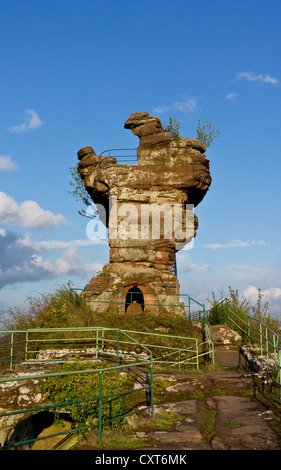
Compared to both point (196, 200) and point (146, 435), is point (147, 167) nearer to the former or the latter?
point (196, 200)

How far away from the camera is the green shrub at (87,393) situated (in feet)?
25.6

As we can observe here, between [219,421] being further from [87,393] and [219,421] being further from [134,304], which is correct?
[134,304]

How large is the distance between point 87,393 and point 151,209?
12.7 metres

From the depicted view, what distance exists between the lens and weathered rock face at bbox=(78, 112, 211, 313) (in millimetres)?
19234

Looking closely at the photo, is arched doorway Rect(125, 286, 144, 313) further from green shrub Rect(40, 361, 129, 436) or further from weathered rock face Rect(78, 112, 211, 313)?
green shrub Rect(40, 361, 129, 436)

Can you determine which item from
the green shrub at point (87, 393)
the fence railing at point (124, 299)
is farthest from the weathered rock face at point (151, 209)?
the green shrub at point (87, 393)

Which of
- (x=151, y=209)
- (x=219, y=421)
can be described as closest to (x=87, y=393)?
(x=219, y=421)

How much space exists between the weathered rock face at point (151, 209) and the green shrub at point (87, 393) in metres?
9.43

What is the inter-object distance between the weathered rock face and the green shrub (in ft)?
30.9

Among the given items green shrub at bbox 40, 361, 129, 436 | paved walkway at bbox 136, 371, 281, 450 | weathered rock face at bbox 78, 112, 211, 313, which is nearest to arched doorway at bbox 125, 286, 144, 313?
weathered rock face at bbox 78, 112, 211, 313

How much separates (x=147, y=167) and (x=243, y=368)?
36.6 feet

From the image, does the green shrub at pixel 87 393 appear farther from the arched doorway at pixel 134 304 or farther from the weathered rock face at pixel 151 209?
the arched doorway at pixel 134 304

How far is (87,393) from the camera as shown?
8.44 meters

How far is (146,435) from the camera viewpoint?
6797 millimetres
